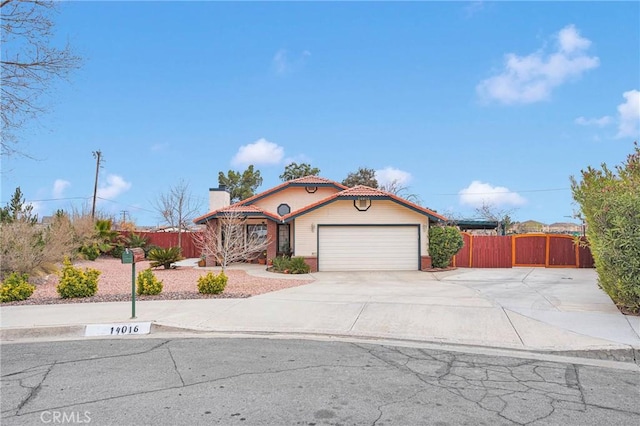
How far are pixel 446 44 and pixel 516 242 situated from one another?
11.4 meters

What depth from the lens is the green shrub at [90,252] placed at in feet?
82.2

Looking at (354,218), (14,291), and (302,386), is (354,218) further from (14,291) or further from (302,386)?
(302,386)

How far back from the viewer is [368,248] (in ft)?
66.7

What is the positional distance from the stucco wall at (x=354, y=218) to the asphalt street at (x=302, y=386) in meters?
13.2

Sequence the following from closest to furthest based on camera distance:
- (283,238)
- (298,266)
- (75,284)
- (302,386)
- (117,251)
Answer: (302,386) < (75,284) < (298,266) < (283,238) < (117,251)

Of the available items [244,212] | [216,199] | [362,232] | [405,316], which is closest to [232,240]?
[244,212]

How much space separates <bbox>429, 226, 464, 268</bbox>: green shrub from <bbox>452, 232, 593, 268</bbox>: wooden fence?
92.3 inches

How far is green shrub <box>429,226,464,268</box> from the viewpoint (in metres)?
20.1

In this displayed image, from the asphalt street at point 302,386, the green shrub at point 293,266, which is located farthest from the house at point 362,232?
the asphalt street at point 302,386

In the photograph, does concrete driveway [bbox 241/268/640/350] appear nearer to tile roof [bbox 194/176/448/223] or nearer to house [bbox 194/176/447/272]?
house [bbox 194/176/447/272]

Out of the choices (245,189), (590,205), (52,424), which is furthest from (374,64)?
(245,189)

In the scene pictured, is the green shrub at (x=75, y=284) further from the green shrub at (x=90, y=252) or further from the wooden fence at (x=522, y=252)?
the wooden fence at (x=522, y=252)

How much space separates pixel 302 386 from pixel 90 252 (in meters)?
24.0

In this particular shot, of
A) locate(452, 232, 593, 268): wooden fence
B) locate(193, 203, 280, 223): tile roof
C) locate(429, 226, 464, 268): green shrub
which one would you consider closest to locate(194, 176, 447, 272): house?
locate(429, 226, 464, 268): green shrub
